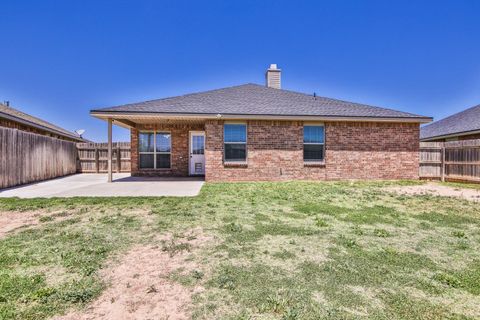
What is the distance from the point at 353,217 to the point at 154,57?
656 inches

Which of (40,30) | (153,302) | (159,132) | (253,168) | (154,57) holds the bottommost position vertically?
(153,302)

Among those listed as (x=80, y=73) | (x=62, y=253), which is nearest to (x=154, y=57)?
(x=80, y=73)

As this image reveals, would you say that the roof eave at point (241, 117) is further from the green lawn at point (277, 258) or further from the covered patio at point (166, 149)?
the green lawn at point (277, 258)

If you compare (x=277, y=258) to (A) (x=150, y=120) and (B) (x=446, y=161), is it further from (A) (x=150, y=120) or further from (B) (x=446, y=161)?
(B) (x=446, y=161)

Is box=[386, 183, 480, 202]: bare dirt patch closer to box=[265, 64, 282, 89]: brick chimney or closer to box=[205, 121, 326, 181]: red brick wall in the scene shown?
box=[205, 121, 326, 181]: red brick wall

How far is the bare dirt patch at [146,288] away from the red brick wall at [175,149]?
1024 centimetres

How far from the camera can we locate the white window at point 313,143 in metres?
11.5

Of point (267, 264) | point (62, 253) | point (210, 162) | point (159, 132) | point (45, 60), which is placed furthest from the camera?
point (45, 60)

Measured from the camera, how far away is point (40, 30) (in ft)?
37.7

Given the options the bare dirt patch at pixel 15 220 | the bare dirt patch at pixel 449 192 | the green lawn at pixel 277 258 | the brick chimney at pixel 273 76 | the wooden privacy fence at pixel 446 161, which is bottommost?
A: the green lawn at pixel 277 258

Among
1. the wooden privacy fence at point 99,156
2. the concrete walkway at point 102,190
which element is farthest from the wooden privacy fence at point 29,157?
the wooden privacy fence at point 99,156

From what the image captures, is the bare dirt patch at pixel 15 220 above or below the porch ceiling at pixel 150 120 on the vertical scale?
below

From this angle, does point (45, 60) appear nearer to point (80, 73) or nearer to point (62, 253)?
point (80, 73)

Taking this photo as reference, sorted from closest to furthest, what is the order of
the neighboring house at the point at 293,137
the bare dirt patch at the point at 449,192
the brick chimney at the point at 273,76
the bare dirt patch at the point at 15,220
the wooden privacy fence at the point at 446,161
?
1. the bare dirt patch at the point at 15,220
2. the bare dirt patch at the point at 449,192
3. the neighboring house at the point at 293,137
4. the wooden privacy fence at the point at 446,161
5. the brick chimney at the point at 273,76
